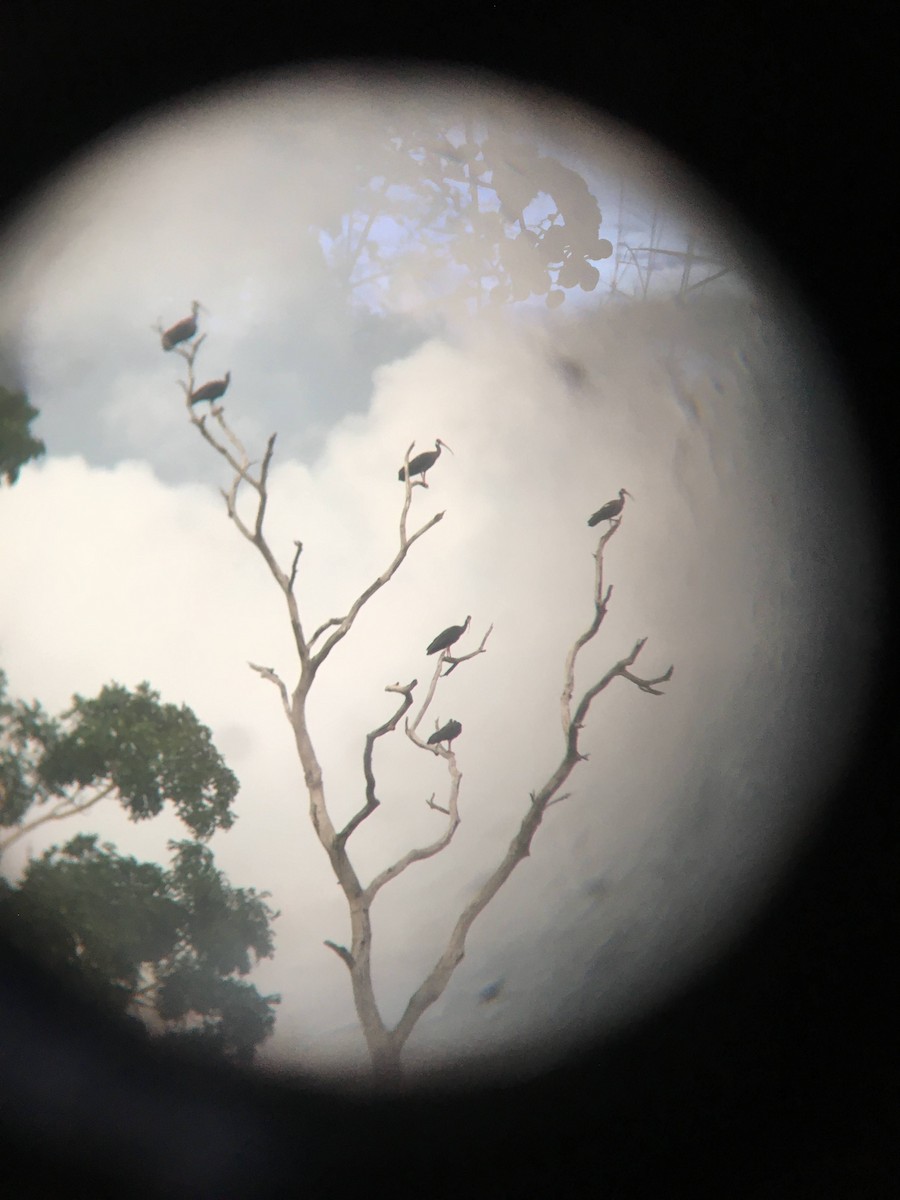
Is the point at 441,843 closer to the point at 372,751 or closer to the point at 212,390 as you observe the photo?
the point at 372,751

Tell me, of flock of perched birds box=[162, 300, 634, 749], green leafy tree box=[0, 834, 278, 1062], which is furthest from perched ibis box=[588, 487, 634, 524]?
green leafy tree box=[0, 834, 278, 1062]

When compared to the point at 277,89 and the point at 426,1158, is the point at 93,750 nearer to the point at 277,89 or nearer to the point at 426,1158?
the point at 426,1158

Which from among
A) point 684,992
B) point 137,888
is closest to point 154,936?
point 137,888

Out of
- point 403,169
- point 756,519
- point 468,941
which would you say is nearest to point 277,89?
point 403,169

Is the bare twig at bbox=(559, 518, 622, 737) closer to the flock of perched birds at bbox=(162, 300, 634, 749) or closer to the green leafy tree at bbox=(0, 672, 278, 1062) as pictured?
the flock of perched birds at bbox=(162, 300, 634, 749)

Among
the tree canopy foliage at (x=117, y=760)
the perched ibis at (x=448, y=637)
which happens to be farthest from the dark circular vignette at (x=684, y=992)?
→ the perched ibis at (x=448, y=637)
